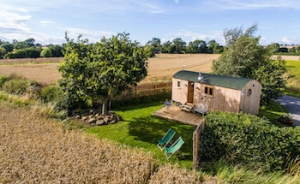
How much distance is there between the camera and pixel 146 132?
1072 cm

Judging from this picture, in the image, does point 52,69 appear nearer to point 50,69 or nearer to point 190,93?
point 50,69

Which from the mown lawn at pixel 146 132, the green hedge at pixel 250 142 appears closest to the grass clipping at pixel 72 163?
the green hedge at pixel 250 142

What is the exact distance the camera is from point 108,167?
158 inches

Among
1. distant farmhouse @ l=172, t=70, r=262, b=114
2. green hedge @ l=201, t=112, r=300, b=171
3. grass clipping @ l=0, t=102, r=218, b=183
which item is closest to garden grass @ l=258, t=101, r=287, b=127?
distant farmhouse @ l=172, t=70, r=262, b=114

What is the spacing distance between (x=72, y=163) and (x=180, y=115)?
9.77 metres

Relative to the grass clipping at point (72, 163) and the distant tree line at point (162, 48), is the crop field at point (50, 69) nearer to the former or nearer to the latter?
the grass clipping at point (72, 163)

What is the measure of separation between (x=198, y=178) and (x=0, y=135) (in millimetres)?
5520

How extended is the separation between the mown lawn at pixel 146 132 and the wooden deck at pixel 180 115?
367 mm

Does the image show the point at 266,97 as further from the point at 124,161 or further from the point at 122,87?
the point at 124,161

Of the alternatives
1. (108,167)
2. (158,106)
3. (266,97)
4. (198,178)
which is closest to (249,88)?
(266,97)

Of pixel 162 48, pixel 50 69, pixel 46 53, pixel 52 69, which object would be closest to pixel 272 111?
pixel 52 69

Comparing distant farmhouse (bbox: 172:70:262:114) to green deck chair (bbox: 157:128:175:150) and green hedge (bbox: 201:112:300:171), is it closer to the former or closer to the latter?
green hedge (bbox: 201:112:300:171)

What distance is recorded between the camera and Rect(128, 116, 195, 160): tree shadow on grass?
31.4 ft

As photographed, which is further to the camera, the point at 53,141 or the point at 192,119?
the point at 192,119
